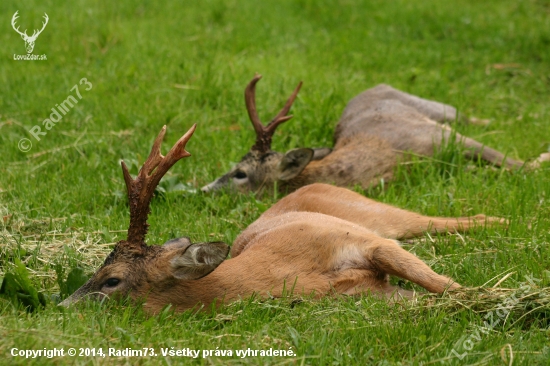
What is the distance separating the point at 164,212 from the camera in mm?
6238

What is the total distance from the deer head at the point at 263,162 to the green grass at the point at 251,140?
0.25 m

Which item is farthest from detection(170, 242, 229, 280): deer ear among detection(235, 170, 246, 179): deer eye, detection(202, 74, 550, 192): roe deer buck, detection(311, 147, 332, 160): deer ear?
detection(311, 147, 332, 160): deer ear

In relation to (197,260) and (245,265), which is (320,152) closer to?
(245,265)

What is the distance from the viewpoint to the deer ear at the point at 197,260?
425 centimetres

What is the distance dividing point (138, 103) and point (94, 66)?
60.6 inches

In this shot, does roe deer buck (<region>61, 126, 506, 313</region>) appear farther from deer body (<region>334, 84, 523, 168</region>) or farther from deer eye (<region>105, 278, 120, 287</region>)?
deer body (<region>334, 84, 523, 168</region>)

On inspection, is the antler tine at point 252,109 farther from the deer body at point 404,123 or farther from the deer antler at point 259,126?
the deer body at point 404,123

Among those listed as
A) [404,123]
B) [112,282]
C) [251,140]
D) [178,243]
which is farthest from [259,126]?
[112,282]

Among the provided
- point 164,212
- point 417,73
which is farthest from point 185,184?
point 417,73

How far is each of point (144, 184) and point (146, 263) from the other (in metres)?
0.44

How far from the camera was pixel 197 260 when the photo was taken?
4305 mm

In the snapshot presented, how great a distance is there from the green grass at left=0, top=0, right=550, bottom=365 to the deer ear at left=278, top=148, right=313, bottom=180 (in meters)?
0.52

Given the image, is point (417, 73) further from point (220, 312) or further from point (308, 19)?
point (220, 312)

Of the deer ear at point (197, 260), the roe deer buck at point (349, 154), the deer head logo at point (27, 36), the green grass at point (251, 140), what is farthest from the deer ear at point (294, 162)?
the deer head logo at point (27, 36)
